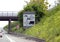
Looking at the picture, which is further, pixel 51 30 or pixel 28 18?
pixel 28 18

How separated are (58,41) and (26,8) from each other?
151 feet

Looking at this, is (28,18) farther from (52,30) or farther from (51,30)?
(52,30)

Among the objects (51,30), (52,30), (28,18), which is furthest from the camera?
(28,18)

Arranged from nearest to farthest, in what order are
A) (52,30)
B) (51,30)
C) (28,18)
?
1. (52,30)
2. (51,30)
3. (28,18)

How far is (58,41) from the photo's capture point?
21.8 meters

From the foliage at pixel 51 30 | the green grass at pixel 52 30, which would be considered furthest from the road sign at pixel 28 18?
the green grass at pixel 52 30

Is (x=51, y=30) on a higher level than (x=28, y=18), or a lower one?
higher

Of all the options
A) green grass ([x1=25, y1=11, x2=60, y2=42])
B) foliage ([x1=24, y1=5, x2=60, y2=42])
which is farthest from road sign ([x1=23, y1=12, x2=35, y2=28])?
green grass ([x1=25, y1=11, x2=60, y2=42])

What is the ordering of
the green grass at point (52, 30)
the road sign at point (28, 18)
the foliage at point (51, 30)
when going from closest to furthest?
the green grass at point (52, 30) < the foliage at point (51, 30) < the road sign at point (28, 18)

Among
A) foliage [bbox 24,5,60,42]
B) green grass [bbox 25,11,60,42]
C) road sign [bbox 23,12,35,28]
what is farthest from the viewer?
road sign [bbox 23,12,35,28]

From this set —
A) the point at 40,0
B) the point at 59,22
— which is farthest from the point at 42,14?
the point at 59,22

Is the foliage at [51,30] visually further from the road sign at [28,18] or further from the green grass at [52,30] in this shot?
the road sign at [28,18]

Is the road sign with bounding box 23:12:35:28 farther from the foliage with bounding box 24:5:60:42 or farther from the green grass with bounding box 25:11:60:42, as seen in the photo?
the green grass with bounding box 25:11:60:42

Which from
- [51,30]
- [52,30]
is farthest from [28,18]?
[52,30]
